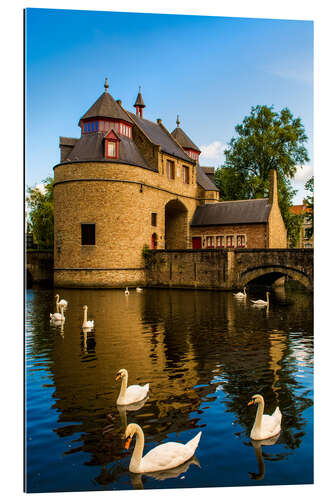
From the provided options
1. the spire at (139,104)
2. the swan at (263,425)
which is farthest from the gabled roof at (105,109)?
the swan at (263,425)

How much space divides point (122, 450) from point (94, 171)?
26843 mm

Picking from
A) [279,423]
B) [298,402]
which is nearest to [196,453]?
[279,423]

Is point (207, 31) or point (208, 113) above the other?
point (207, 31)

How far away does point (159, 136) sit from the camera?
39.7m

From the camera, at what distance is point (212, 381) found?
8.70 meters

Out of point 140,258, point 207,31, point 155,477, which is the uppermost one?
point 207,31

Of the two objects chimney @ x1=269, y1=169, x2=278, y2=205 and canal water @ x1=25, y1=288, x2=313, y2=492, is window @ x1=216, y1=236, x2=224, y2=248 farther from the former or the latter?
canal water @ x1=25, y1=288, x2=313, y2=492

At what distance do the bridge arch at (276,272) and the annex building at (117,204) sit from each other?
822 cm

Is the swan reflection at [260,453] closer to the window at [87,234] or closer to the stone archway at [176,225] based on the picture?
the window at [87,234]

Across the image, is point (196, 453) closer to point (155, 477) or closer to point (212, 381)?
point (155, 477)

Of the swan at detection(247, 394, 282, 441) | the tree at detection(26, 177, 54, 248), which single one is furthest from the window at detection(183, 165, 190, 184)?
the swan at detection(247, 394, 282, 441)

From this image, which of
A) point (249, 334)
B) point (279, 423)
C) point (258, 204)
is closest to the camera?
point (279, 423)

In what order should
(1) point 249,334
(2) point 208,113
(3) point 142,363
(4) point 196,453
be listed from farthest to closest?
(1) point 249,334 → (3) point 142,363 → (2) point 208,113 → (4) point 196,453

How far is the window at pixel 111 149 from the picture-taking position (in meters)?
31.6
